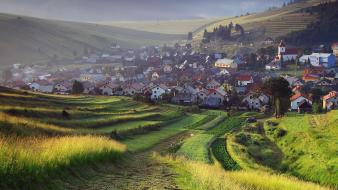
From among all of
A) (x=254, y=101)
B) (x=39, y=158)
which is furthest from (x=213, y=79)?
(x=39, y=158)

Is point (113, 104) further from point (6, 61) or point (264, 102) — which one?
point (6, 61)

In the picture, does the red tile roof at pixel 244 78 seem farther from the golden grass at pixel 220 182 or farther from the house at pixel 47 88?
the golden grass at pixel 220 182

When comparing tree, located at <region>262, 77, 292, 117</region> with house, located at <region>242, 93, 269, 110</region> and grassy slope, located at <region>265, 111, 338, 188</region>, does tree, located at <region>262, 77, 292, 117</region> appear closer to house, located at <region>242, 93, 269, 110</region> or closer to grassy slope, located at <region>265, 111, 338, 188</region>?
grassy slope, located at <region>265, 111, 338, 188</region>

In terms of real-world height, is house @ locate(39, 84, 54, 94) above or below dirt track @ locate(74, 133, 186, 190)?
below

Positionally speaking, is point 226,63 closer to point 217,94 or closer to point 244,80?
point 244,80

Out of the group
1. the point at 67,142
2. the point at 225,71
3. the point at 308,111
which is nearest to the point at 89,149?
the point at 67,142

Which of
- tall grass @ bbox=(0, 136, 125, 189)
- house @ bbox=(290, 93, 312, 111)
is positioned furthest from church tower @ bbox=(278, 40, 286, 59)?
tall grass @ bbox=(0, 136, 125, 189)
